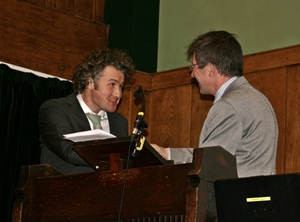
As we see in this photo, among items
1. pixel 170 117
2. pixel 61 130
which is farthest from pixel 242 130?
pixel 170 117

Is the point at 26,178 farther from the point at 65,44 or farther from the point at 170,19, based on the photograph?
the point at 170,19

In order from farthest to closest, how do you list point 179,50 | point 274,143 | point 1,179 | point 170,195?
point 179,50 → point 1,179 → point 274,143 → point 170,195

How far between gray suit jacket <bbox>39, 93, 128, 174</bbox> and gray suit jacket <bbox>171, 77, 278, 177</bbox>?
74cm

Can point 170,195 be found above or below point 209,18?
below

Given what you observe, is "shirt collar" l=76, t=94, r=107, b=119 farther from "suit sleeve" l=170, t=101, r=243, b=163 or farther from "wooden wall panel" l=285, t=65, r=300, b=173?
"wooden wall panel" l=285, t=65, r=300, b=173

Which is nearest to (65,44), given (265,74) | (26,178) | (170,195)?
(265,74)

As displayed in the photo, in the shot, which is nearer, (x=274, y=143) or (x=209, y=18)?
(x=274, y=143)

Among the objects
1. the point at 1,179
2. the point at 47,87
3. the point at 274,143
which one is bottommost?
the point at 1,179

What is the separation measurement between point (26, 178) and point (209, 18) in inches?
A: 111

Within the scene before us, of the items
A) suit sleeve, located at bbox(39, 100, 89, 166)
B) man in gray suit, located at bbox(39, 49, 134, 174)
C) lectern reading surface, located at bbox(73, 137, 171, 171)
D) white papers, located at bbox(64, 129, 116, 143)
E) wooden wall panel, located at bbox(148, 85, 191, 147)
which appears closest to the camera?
lectern reading surface, located at bbox(73, 137, 171, 171)

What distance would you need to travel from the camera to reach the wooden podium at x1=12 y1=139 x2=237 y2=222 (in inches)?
121

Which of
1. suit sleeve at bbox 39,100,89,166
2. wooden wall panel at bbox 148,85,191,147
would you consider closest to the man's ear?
suit sleeve at bbox 39,100,89,166

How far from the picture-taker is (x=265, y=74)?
208 inches

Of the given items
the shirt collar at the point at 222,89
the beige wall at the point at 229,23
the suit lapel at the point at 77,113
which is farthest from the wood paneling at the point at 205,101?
the suit lapel at the point at 77,113
